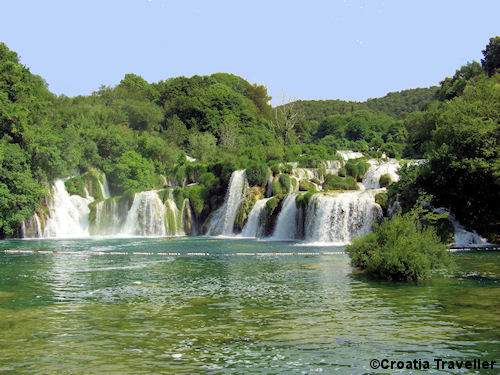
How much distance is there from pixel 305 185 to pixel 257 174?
13.0ft

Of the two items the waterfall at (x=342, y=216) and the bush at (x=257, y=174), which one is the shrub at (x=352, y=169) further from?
the waterfall at (x=342, y=216)

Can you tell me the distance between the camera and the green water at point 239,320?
8328 millimetres

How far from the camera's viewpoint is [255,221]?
39.2m

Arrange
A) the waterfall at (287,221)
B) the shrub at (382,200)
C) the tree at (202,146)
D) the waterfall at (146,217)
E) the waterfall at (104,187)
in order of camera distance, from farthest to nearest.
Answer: the tree at (202,146)
the waterfall at (104,187)
the waterfall at (146,217)
the waterfall at (287,221)
the shrub at (382,200)

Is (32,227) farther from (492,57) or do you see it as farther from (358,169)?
(492,57)

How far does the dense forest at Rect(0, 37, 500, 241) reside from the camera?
1144 inches

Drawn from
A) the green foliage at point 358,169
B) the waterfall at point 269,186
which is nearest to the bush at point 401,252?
the waterfall at point 269,186

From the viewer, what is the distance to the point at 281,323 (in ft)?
35.3

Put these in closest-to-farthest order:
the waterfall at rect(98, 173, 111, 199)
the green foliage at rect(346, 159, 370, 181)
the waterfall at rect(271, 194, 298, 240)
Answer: the waterfall at rect(271, 194, 298, 240) → the green foliage at rect(346, 159, 370, 181) → the waterfall at rect(98, 173, 111, 199)

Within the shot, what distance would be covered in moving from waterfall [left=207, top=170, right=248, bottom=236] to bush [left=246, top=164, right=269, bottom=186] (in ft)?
1.85

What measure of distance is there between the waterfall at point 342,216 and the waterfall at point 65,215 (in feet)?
69.1

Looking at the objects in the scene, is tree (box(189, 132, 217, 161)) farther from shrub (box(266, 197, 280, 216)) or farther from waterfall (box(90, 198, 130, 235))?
shrub (box(266, 197, 280, 216))

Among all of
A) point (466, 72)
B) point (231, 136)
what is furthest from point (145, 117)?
point (466, 72)

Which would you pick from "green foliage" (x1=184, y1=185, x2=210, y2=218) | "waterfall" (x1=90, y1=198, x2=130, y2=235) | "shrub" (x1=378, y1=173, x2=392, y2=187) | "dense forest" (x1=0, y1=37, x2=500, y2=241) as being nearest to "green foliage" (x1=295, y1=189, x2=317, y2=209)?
"dense forest" (x1=0, y1=37, x2=500, y2=241)
